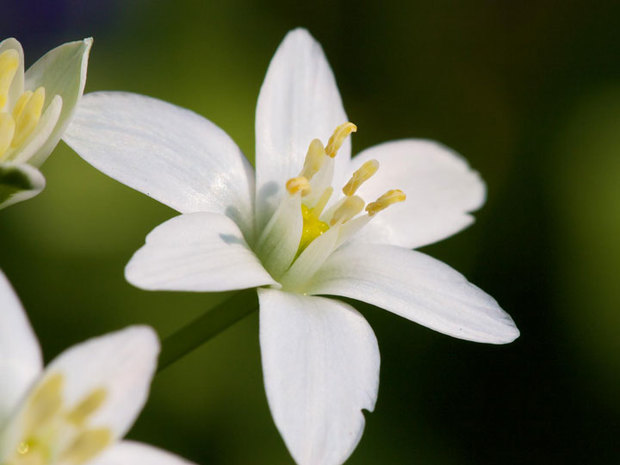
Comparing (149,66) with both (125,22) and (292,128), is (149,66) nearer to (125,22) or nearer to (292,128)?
(125,22)

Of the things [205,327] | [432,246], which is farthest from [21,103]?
[432,246]

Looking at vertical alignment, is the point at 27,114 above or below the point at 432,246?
above

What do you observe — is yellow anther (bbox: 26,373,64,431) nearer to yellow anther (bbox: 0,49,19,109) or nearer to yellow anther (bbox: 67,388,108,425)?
yellow anther (bbox: 67,388,108,425)

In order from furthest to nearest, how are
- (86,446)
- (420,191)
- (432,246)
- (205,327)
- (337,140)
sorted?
(432,246) < (420,191) < (337,140) < (205,327) < (86,446)

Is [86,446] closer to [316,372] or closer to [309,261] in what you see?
[316,372]

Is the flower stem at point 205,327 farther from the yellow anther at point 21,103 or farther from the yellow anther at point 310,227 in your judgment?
the yellow anther at point 21,103

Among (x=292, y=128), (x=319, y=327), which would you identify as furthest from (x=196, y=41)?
(x=319, y=327)
